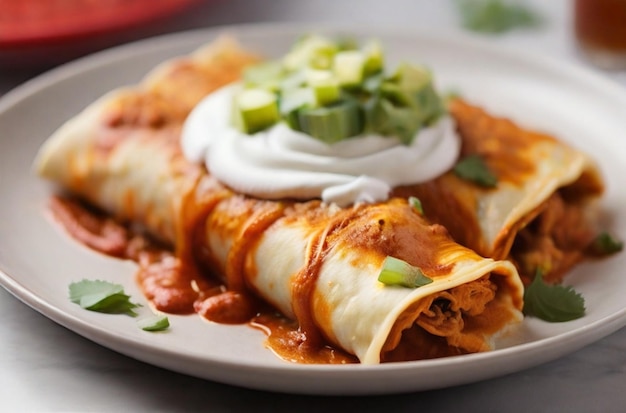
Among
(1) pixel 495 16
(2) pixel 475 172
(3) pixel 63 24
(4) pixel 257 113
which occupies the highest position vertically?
(4) pixel 257 113

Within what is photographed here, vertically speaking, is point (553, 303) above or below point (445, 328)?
below

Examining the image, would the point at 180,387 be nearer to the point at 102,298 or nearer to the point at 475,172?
the point at 102,298

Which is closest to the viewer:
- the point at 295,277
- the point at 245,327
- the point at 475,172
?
the point at 295,277

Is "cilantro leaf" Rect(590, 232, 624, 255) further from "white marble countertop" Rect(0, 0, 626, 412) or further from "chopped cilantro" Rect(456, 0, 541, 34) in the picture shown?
"chopped cilantro" Rect(456, 0, 541, 34)

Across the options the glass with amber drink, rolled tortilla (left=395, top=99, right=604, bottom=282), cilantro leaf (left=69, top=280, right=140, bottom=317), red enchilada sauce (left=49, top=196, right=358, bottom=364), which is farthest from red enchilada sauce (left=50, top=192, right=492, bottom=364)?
the glass with amber drink

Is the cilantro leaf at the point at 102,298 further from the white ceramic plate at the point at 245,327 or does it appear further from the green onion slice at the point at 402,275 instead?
the green onion slice at the point at 402,275

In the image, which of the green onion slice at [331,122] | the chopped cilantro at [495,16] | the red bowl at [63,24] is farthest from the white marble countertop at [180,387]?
the chopped cilantro at [495,16]

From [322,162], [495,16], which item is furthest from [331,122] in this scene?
[495,16]

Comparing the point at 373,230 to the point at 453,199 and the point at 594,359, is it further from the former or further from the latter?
the point at 594,359
